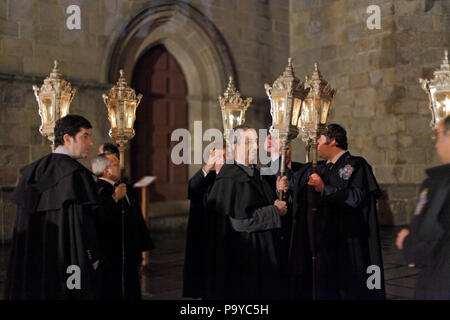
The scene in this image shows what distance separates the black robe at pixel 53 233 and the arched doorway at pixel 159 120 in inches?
276

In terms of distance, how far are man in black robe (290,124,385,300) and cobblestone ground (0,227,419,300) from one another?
0.92 metres

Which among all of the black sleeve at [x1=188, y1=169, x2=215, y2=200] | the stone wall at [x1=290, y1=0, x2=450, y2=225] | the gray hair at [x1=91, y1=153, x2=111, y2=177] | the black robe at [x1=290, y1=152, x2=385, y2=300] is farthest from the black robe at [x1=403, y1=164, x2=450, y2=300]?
the stone wall at [x1=290, y1=0, x2=450, y2=225]


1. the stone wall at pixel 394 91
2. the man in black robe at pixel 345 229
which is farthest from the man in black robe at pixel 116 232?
the stone wall at pixel 394 91

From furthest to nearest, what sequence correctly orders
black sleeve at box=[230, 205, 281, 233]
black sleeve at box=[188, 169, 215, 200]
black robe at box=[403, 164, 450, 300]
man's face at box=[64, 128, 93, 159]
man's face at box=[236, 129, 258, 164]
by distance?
black sleeve at box=[188, 169, 215, 200]
man's face at box=[236, 129, 258, 164]
black sleeve at box=[230, 205, 281, 233]
man's face at box=[64, 128, 93, 159]
black robe at box=[403, 164, 450, 300]

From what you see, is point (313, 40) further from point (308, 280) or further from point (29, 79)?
point (308, 280)

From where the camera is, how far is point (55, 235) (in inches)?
144

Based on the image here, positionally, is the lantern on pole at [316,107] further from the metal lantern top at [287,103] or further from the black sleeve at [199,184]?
the black sleeve at [199,184]

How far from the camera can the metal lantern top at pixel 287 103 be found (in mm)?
4680

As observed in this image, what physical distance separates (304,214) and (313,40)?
8.39m

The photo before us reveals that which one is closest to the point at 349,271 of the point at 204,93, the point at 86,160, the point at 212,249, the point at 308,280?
the point at 308,280

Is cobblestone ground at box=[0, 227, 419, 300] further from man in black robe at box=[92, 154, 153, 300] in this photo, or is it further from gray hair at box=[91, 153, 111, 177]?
gray hair at box=[91, 153, 111, 177]

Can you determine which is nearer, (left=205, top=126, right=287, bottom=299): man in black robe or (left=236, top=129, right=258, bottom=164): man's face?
(left=205, top=126, right=287, bottom=299): man in black robe

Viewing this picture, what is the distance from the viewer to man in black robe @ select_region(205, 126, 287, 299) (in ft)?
13.2

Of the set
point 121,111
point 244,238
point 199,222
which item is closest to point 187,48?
point 121,111
